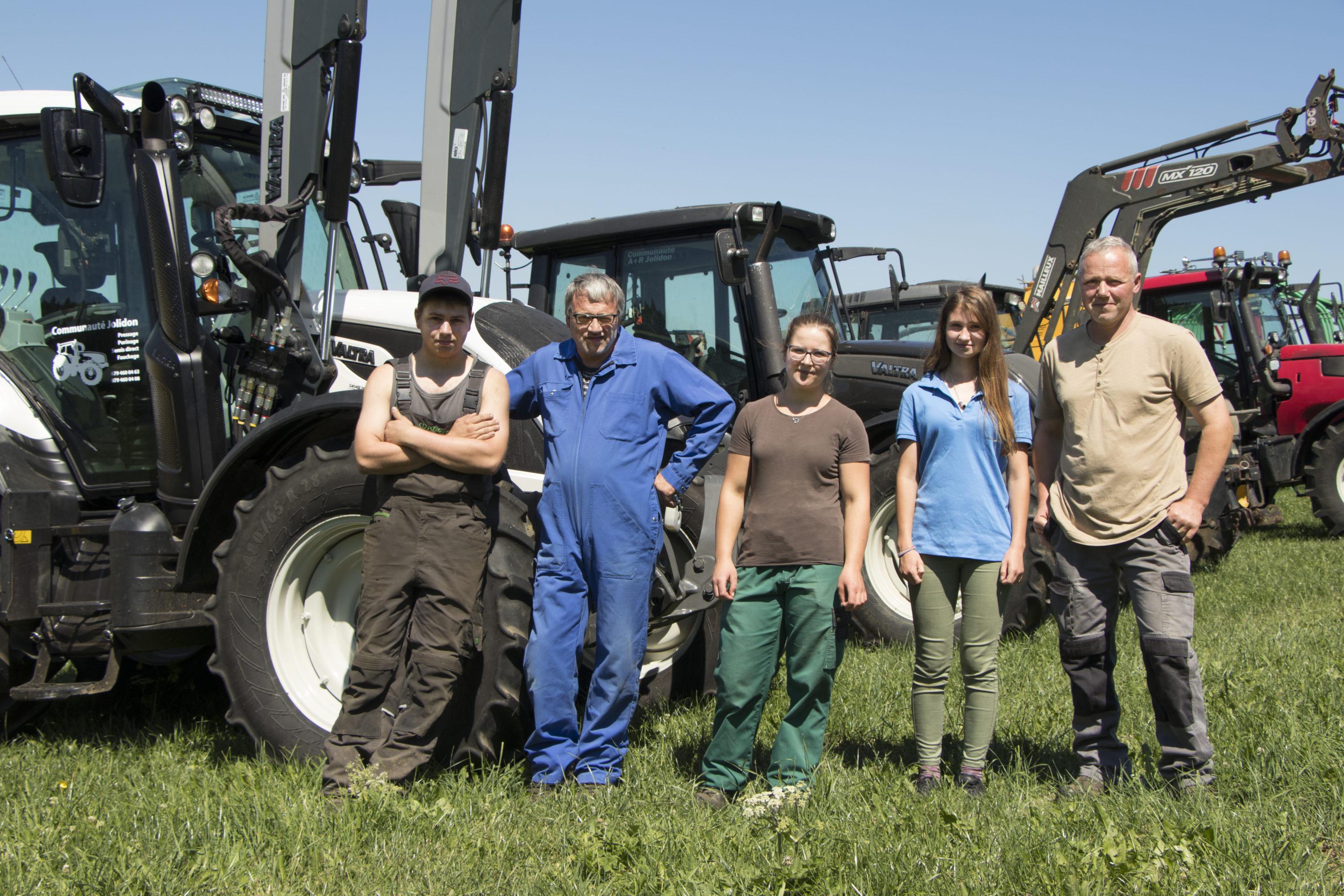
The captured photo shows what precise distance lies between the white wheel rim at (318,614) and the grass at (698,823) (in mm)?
290

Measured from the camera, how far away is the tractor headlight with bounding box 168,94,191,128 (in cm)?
450

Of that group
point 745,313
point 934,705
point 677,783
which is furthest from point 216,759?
point 745,313

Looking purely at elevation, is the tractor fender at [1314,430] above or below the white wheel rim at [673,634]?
above

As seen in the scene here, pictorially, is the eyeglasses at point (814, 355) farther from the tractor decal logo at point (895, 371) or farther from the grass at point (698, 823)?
the tractor decal logo at point (895, 371)

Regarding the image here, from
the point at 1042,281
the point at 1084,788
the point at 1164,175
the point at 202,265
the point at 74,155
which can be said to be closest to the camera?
the point at 1084,788

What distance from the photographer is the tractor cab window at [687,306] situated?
6.22 metres

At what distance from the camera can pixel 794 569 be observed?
3539 millimetres

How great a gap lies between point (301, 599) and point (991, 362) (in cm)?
261

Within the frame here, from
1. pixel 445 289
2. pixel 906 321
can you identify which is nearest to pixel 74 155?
pixel 445 289

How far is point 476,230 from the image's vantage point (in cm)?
524

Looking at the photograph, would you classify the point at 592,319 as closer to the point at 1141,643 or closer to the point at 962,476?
the point at 962,476

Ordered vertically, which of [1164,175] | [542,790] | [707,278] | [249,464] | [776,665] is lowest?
[542,790]

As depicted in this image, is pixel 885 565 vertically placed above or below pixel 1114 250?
below

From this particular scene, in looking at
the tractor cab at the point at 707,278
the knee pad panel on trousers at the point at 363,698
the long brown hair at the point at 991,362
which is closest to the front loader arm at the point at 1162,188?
the tractor cab at the point at 707,278
